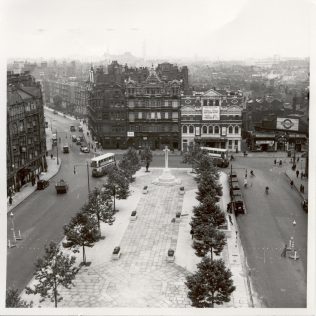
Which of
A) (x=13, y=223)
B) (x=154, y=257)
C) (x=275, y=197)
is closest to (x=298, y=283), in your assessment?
(x=154, y=257)

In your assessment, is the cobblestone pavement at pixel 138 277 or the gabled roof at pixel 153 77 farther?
the gabled roof at pixel 153 77

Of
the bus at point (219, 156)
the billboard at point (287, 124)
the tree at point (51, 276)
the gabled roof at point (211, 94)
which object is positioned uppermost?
the gabled roof at point (211, 94)

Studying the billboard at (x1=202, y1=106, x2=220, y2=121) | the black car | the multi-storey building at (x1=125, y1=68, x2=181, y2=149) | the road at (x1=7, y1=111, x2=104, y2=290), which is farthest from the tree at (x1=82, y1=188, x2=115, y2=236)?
the billboard at (x1=202, y1=106, x2=220, y2=121)

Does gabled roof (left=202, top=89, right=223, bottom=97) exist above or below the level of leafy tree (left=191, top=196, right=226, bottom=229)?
above

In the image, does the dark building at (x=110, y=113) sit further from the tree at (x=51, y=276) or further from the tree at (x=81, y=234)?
the tree at (x=51, y=276)

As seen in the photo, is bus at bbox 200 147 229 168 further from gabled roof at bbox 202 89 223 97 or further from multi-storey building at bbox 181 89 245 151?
gabled roof at bbox 202 89 223 97

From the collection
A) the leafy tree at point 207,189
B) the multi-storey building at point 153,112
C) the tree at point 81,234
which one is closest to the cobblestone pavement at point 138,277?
the tree at point 81,234
